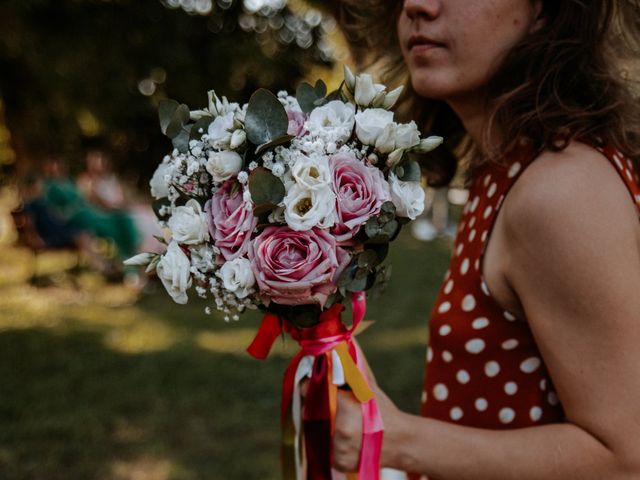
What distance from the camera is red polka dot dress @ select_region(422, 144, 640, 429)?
1574mm

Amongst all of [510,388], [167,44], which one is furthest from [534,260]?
[167,44]

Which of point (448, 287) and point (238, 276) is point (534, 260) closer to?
point (448, 287)

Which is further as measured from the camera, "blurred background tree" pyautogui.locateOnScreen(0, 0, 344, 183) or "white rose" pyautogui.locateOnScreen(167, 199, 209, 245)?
"blurred background tree" pyautogui.locateOnScreen(0, 0, 344, 183)

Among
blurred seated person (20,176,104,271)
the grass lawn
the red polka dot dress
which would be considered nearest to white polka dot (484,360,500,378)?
the red polka dot dress

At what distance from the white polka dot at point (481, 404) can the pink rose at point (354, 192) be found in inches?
21.8

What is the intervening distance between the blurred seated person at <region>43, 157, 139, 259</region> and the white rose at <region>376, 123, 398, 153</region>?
387 inches

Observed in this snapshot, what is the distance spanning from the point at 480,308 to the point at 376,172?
42 cm

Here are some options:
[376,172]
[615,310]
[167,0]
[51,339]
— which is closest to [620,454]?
[615,310]

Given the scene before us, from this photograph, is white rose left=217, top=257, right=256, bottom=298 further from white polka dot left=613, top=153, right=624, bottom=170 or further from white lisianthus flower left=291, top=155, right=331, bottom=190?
white polka dot left=613, top=153, right=624, bottom=170

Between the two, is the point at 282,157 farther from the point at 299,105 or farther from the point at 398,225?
the point at 398,225

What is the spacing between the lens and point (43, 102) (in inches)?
517

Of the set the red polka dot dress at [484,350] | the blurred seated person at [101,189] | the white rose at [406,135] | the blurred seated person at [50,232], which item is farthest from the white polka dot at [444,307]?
the blurred seated person at [101,189]

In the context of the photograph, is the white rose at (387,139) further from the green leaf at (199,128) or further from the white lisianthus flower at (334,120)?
the green leaf at (199,128)

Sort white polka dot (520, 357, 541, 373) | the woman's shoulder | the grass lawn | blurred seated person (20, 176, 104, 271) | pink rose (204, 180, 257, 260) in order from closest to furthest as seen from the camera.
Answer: the woman's shoulder → pink rose (204, 180, 257, 260) → white polka dot (520, 357, 541, 373) → the grass lawn → blurred seated person (20, 176, 104, 271)
